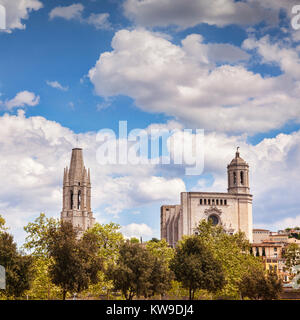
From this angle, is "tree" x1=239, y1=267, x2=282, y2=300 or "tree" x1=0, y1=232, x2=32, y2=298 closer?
"tree" x1=0, y1=232, x2=32, y2=298

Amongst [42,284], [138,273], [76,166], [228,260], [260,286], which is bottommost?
[260,286]

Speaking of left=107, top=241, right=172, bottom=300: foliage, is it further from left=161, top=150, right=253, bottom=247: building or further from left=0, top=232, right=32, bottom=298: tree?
left=161, top=150, right=253, bottom=247: building

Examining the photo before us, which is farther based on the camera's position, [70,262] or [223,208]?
[223,208]

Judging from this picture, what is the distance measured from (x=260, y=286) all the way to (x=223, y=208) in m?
78.4

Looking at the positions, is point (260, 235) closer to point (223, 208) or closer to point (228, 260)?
point (223, 208)

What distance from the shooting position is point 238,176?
427 feet

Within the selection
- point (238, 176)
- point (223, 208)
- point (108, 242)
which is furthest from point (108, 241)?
point (238, 176)

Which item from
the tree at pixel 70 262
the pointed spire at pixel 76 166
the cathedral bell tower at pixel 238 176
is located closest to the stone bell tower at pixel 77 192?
the pointed spire at pixel 76 166

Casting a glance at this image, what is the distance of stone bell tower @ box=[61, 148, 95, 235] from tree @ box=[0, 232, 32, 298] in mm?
116791

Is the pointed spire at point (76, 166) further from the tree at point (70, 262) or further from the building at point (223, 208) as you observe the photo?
the tree at point (70, 262)

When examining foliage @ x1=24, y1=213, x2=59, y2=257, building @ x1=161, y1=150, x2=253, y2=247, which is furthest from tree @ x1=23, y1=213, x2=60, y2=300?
building @ x1=161, y1=150, x2=253, y2=247

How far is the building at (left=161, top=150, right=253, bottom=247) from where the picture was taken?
398ft

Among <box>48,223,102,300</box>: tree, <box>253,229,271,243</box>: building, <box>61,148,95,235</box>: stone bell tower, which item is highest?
<box>61,148,95,235</box>: stone bell tower
